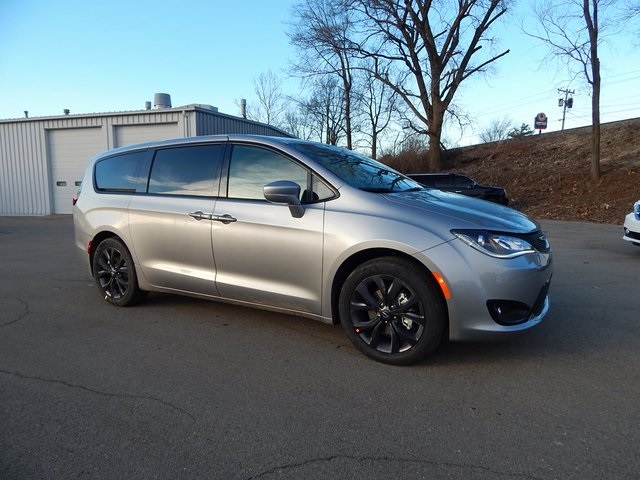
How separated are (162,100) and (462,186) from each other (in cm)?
1160

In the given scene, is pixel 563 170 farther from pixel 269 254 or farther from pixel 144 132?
pixel 269 254

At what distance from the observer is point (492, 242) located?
3158 millimetres

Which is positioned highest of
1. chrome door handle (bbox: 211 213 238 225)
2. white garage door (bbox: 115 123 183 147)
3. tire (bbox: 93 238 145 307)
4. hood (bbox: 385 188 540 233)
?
white garage door (bbox: 115 123 183 147)

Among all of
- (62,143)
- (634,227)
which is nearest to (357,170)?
(634,227)

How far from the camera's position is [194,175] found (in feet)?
14.4

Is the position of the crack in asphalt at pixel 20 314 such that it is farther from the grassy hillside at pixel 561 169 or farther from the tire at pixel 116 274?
the grassy hillside at pixel 561 169

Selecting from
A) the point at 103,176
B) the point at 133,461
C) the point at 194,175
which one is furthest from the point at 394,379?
the point at 103,176

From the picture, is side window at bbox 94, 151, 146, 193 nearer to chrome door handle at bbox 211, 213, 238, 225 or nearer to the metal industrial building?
chrome door handle at bbox 211, 213, 238, 225

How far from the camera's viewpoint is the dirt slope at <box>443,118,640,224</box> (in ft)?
54.2

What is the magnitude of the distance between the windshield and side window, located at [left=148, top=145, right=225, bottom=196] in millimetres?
843

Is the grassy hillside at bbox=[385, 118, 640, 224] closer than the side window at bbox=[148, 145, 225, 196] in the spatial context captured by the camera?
No

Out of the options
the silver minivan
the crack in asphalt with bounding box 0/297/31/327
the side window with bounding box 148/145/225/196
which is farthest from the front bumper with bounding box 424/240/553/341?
the crack in asphalt with bounding box 0/297/31/327

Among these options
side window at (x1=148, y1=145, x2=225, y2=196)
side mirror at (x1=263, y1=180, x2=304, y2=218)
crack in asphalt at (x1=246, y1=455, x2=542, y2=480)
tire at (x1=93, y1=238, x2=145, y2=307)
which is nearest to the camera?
crack in asphalt at (x1=246, y1=455, x2=542, y2=480)

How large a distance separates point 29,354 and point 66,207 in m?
17.9
